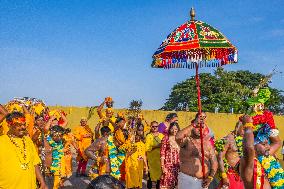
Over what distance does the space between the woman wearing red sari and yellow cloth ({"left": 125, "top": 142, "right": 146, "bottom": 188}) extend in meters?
1.92

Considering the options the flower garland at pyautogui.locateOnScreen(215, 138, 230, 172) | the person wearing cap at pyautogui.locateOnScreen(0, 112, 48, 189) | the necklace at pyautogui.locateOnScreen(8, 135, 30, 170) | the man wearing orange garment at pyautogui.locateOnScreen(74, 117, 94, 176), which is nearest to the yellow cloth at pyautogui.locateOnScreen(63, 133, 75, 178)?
the man wearing orange garment at pyautogui.locateOnScreen(74, 117, 94, 176)

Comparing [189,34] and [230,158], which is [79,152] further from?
[189,34]

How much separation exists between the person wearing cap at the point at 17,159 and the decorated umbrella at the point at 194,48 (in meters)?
2.18

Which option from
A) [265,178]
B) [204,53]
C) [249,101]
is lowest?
[265,178]

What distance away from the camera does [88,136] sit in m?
14.1

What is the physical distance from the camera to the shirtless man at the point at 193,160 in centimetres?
683

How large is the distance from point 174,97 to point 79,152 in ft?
150

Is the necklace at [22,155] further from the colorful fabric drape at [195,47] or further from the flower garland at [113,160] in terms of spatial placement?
the flower garland at [113,160]

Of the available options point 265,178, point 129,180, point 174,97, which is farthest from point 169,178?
point 174,97

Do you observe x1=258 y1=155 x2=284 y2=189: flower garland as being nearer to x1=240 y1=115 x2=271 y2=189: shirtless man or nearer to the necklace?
x1=240 y1=115 x2=271 y2=189: shirtless man

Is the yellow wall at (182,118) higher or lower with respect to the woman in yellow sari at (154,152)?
higher

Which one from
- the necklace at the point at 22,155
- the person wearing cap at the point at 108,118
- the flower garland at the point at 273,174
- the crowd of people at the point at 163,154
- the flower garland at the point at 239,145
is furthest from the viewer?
the person wearing cap at the point at 108,118

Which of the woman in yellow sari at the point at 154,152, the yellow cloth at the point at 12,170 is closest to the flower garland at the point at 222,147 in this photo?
the yellow cloth at the point at 12,170

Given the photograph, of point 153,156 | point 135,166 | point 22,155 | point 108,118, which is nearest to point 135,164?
point 135,166
